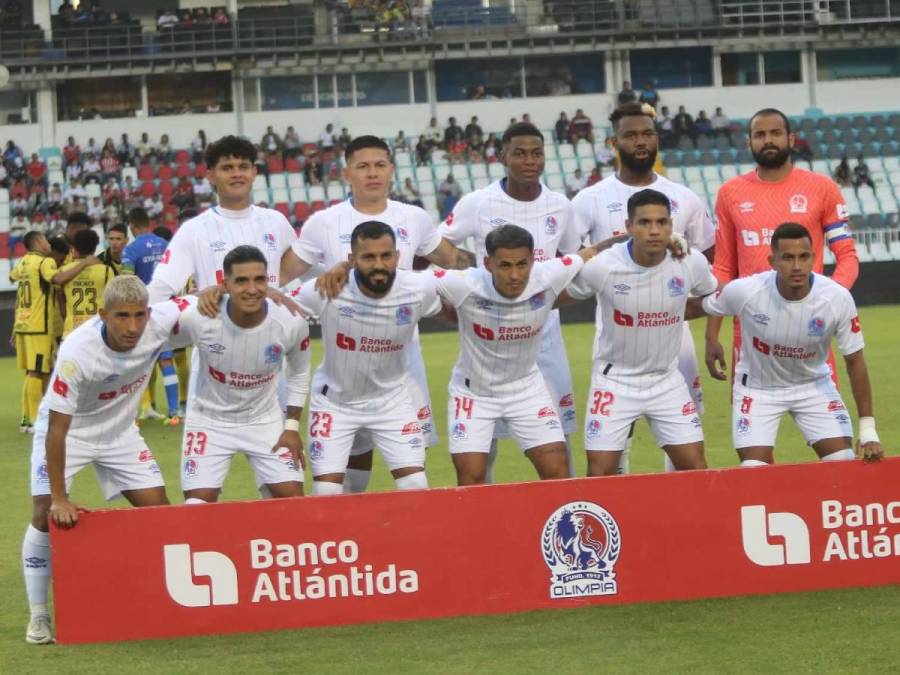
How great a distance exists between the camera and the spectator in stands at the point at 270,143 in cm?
3738

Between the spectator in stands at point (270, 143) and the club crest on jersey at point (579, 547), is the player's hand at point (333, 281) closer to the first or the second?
the club crest on jersey at point (579, 547)

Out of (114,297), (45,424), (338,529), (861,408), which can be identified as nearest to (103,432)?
(45,424)

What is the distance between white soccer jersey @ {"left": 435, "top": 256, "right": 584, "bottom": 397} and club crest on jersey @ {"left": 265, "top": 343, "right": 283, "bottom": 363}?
0.86 m

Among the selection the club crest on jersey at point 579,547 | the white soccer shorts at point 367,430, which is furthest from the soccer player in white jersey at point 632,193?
the club crest on jersey at point 579,547

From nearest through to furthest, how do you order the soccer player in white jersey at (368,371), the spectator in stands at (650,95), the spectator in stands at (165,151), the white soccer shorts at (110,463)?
1. the white soccer shorts at (110,463)
2. the soccer player in white jersey at (368,371)
3. the spectator in stands at (165,151)
4. the spectator in stands at (650,95)

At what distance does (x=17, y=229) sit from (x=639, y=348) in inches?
1113

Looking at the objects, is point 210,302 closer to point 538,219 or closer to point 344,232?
point 344,232

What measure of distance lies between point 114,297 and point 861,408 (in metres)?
3.62

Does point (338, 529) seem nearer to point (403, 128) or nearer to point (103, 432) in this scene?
point (103, 432)

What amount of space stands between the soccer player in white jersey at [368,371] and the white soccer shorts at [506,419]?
0.22m

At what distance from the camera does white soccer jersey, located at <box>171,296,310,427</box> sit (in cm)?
712

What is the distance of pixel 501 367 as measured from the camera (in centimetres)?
758

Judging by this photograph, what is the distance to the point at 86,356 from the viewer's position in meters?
6.61

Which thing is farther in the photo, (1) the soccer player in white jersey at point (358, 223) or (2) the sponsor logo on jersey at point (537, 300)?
(1) the soccer player in white jersey at point (358, 223)
